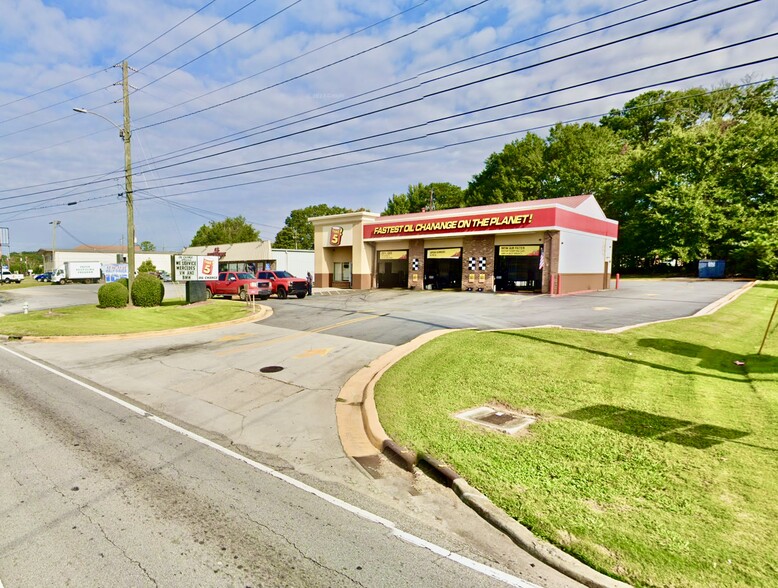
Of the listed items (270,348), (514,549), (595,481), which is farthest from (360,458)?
(270,348)

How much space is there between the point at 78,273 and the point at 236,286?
4881 centimetres

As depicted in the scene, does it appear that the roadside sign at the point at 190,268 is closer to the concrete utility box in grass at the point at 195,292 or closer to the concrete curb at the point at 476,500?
the concrete utility box in grass at the point at 195,292

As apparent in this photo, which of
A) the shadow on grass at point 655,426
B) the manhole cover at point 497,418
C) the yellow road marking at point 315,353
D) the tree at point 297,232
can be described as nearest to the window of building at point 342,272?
the yellow road marking at point 315,353

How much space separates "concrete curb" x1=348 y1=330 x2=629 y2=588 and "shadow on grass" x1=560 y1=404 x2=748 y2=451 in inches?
101

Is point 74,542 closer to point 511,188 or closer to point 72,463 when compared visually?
point 72,463

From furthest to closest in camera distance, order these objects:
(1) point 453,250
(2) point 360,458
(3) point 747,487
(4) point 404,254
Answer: (4) point 404,254 → (1) point 453,250 → (2) point 360,458 → (3) point 747,487

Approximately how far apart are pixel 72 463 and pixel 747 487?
7.77 meters

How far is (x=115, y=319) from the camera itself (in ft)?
66.0

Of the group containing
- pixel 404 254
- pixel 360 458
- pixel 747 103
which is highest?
pixel 747 103

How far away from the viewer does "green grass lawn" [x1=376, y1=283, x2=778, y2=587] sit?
368cm

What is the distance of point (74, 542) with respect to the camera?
3.88 m

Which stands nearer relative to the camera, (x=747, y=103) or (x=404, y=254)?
(x=404, y=254)

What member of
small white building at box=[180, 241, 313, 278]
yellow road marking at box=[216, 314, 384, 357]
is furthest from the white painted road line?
small white building at box=[180, 241, 313, 278]

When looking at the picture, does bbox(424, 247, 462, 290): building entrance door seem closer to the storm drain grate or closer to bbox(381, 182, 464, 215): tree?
the storm drain grate
